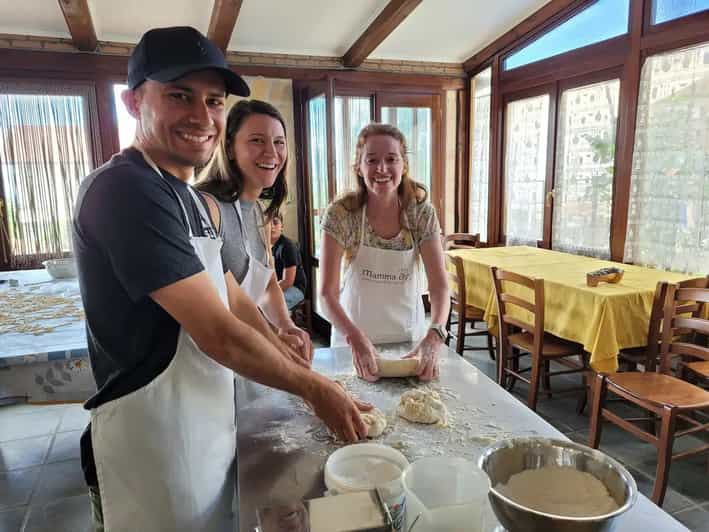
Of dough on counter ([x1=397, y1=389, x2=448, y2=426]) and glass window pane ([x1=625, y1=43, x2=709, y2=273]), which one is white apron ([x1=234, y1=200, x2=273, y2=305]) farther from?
glass window pane ([x1=625, y1=43, x2=709, y2=273])

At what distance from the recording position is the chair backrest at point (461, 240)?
490 centimetres

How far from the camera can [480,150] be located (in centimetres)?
548

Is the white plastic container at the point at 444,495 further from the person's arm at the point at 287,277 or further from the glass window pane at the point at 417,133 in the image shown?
the glass window pane at the point at 417,133

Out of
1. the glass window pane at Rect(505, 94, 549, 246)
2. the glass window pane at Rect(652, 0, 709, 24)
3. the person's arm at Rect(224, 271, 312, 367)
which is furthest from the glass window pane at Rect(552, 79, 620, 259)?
the person's arm at Rect(224, 271, 312, 367)

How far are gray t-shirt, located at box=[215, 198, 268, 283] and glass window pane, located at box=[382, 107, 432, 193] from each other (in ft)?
12.1

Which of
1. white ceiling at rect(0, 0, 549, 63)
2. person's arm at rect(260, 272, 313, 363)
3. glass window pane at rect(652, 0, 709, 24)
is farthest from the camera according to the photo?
white ceiling at rect(0, 0, 549, 63)

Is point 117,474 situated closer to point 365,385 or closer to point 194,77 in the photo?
point 365,385

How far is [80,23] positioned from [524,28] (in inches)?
150

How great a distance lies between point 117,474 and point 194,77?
2.67 ft

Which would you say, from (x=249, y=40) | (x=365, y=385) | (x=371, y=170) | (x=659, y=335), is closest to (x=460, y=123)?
(x=249, y=40)

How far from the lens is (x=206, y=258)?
105 centimetres

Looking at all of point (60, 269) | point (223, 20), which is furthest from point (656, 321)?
point (60, 269)

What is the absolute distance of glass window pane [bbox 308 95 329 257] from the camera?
4391 mm

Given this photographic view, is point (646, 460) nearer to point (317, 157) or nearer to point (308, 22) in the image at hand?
point (317, 157)
